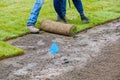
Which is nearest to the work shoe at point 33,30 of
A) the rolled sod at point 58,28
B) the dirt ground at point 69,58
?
the dirt ground at point 69,58

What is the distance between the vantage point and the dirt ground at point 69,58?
625 centimetres

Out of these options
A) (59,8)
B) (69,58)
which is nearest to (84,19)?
(59,8)

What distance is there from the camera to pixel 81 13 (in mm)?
9711

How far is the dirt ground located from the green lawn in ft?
1.80

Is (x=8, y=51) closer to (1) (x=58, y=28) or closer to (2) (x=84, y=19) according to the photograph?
(1) (x=58, y=28)

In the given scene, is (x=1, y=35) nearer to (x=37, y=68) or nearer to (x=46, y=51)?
(x=46, y=51)

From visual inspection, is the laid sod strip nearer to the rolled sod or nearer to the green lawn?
the green lawn

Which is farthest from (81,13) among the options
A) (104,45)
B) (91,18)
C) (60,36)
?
(104,45)

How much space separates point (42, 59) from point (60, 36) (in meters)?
1.63

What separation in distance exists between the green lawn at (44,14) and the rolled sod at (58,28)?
0.42m

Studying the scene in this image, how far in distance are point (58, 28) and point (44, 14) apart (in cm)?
204

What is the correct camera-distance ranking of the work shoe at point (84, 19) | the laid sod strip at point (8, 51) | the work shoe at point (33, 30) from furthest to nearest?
the work shoe at point (84, 19) < the work shoe at point (33, 30) < the laid sod strip at point (8, 51)

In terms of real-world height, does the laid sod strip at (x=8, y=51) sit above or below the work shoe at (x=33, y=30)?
above

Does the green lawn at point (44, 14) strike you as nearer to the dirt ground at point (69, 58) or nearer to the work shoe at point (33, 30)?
the work shoe at point (33, 30)
